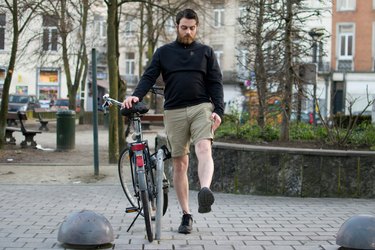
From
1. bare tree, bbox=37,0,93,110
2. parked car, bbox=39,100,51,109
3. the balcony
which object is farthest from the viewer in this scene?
parked car, bbox=39,100,51,109

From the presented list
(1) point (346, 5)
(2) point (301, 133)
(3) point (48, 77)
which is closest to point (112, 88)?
(2) point (301, 133)

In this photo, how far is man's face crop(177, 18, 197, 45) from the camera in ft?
16.9

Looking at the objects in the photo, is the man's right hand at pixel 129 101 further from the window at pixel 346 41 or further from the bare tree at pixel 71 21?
the window at pixel 346 41

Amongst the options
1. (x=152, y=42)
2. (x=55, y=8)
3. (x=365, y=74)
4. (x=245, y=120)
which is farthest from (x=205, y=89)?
(x=365, y=74)

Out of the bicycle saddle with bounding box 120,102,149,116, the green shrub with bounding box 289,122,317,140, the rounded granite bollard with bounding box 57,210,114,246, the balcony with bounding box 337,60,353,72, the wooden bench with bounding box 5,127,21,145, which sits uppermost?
the balcony with bounding box 337,60,353,72

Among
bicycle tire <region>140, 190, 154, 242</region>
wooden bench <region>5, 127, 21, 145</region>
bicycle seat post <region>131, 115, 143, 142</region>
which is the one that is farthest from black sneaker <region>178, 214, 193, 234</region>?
wooden bench <region>5, 127, 21, 145</region>

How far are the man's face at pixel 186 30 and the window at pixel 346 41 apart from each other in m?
44.0

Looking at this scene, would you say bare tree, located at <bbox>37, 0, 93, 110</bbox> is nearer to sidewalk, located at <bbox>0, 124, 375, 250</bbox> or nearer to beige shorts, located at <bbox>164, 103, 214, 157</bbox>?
sidewalk, located at <bbox>0, 124, 375, 250</bbox>

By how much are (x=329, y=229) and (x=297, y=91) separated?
5.48m

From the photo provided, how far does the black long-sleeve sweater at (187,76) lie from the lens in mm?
5215

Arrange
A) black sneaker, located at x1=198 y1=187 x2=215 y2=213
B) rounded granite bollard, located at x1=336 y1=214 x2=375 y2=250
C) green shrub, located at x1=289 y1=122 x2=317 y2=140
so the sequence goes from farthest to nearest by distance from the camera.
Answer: green shrub, located at x1=289 y1=122 x2=317 y2=140 → black sneaker, located at x1=198 y1=187 x2=215 y2=213 → rounded granite bollard, located at x1=336 y1=214 x2=375 y2=250

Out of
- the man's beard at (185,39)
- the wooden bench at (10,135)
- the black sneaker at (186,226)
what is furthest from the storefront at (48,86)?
the man's beard at (185,39)

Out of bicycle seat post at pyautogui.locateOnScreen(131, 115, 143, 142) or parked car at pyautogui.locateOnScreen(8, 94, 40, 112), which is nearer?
bicycle seat post at pyautogui.locateOnScreen(131, 115, 143, 142)

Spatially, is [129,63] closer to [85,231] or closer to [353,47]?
[353,47]
